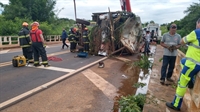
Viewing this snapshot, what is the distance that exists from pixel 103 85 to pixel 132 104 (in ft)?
5.37

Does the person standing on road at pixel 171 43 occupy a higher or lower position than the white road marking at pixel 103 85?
higher

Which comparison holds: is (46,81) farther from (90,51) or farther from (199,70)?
(90,51)

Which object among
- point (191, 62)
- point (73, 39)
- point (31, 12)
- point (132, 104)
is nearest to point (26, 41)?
point (73, 39)

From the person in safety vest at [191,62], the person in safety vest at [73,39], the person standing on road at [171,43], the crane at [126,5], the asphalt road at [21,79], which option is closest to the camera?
the person in safety vest at [191,62]

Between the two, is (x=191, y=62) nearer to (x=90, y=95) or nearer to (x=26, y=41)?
(x=90, y=95)

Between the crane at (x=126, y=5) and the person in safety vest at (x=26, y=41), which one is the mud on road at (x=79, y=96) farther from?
the crane at (x=126, y=5)

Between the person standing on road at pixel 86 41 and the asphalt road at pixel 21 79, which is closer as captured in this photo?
the asphalt road at pixel 21 79

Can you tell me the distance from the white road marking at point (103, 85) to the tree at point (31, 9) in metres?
20.5

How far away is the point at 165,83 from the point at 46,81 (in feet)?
11.5

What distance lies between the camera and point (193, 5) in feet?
71.9

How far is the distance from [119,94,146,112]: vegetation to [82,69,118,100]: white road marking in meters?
0.56

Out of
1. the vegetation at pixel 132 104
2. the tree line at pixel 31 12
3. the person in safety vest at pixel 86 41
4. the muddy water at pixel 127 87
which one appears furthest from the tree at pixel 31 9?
the vegetation at pixel 132 104

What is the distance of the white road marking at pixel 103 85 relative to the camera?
410 centimetres

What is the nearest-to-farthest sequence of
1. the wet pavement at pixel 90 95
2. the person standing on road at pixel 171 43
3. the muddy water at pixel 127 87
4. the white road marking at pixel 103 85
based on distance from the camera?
1. the wet pavement at pixel 90 95
2. the muddy water at pixel 127 87
3. the white road marking at pixel 103 85
4. the person standing on road at pixel 171 43
